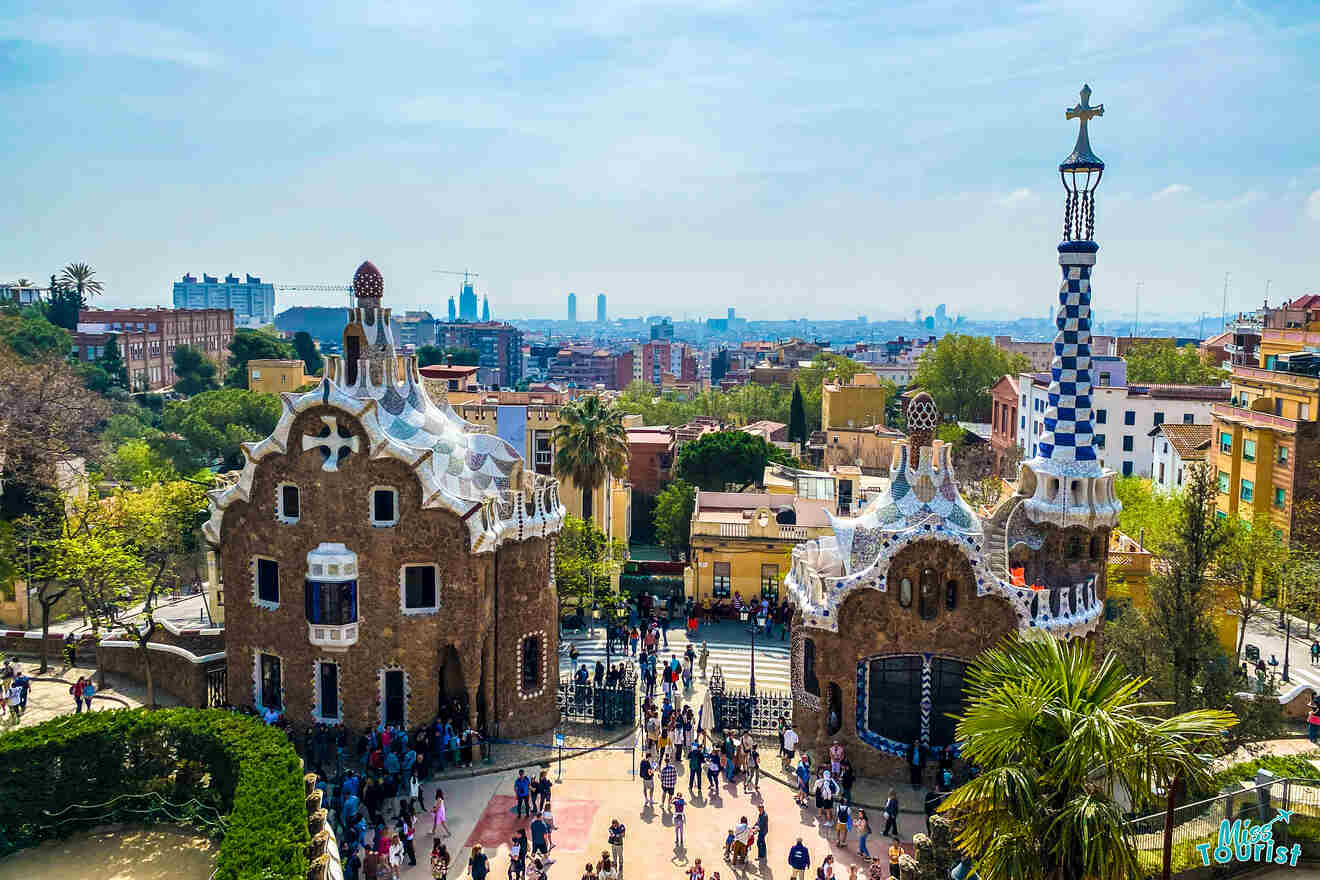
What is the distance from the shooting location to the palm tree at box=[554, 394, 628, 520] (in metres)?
51.9

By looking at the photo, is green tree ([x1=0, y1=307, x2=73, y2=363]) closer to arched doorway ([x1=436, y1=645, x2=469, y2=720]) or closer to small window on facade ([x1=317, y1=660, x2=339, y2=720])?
small window on facade ([x1=317, y1=660, x2=339, y2=720])

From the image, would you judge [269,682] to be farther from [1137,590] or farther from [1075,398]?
[1137,590]

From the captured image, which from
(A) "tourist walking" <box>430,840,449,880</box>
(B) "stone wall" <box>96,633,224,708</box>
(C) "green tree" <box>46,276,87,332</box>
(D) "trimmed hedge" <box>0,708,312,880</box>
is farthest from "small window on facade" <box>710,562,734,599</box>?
(C) "green tree" <box>46,276,87,332</box>

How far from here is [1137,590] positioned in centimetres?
4409

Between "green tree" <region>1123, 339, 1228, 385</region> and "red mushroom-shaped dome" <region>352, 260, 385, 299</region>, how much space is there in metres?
78.5

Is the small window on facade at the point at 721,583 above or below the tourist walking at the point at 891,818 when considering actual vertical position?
above

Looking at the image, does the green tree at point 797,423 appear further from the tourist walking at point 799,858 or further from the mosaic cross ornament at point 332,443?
the tourist walking at point 799,858

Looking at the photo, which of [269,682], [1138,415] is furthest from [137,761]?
[1138,415]

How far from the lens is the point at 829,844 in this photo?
26.8 meters

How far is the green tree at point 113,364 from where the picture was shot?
107625mm

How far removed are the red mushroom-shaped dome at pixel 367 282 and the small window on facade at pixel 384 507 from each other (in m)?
6.42

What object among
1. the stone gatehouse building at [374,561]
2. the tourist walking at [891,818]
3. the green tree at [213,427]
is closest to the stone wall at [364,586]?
the stone gatehouse building at [374,561]

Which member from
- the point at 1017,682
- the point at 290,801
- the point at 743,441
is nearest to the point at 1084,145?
the point at 1017,682

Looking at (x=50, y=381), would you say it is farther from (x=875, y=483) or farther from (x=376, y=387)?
(x=875, y=483)
